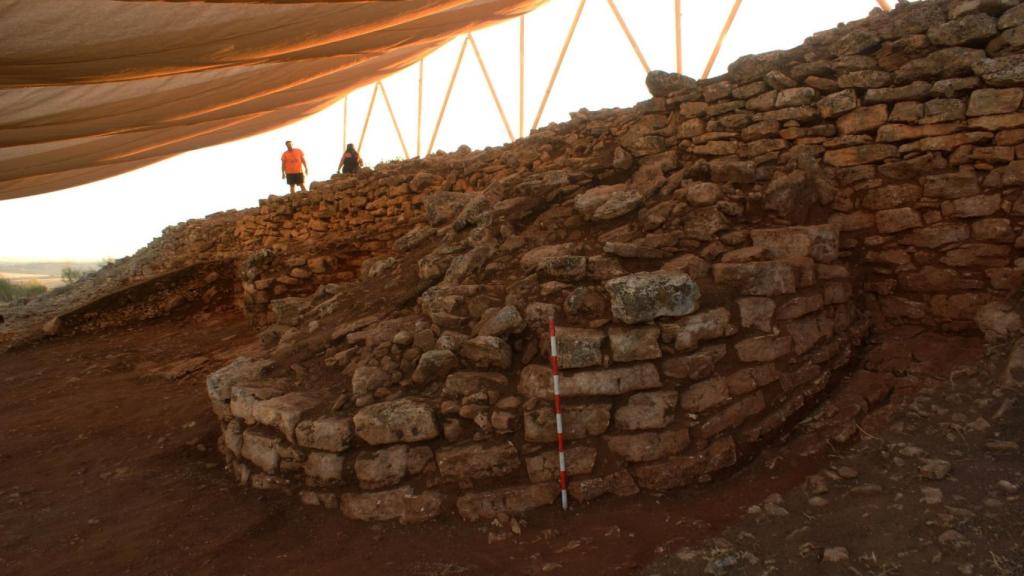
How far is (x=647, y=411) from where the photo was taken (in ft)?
12.1

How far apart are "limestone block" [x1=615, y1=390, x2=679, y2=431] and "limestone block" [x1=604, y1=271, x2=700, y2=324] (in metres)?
0.51

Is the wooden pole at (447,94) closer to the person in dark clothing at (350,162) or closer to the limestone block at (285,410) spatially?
the person in dark clothing at (350,162)

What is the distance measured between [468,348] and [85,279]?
1863 cm

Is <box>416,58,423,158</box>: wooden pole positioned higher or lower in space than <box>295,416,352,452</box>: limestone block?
higher

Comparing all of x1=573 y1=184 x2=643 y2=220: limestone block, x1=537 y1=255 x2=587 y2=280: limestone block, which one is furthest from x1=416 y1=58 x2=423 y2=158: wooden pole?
x1=537 y1=255 x2=587 y2=280: limestone block

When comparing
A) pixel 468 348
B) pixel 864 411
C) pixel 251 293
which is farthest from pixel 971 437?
pixel 251 293

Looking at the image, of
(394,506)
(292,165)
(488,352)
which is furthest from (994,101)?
(292,165)

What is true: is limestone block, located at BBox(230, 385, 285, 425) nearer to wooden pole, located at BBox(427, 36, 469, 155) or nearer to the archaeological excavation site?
the archaeological excavation site

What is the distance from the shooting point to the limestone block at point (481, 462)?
3648mm

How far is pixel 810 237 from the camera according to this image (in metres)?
4.45

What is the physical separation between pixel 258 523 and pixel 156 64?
Answer: 363 centimetres

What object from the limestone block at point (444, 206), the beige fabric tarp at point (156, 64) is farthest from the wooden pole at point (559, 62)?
the limestone block at point (444, 206)

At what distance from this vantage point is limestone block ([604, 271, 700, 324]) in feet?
12.6

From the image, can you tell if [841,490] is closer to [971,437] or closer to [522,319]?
[971,437]
